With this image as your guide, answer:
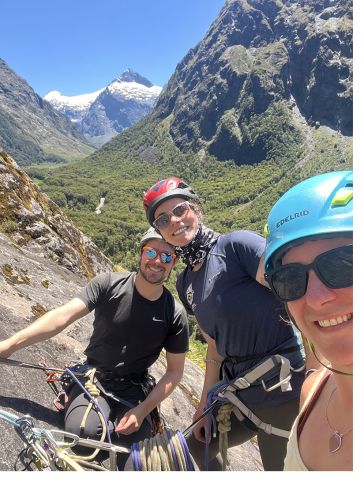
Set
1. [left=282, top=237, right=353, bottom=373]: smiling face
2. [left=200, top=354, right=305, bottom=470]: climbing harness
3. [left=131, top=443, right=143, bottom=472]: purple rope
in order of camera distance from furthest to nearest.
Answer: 1. [left=200, top=354, right=305, bottom=470]: climbing harness
2. [left=131, top=443, right=143, bottom=472]: purple rope
3. [left=282, top=237, right=353, bottom=373]: smiling face

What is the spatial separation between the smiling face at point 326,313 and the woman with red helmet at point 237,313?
1.23m

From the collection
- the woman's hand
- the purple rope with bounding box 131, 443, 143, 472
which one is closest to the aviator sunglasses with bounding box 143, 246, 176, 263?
the woman's hand

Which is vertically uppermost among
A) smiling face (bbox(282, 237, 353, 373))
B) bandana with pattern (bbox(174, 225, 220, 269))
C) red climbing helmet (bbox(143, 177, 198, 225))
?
red climbing helmet (bbox(143, 177, 198, 225))

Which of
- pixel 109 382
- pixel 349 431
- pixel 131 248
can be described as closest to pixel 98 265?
pixel 109 382

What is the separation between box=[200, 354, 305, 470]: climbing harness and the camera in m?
3.29

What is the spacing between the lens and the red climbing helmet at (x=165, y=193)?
377 cm

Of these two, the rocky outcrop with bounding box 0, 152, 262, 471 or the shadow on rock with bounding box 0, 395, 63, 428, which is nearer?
the shadow on rock with bounding box 0, 395, 63, 428

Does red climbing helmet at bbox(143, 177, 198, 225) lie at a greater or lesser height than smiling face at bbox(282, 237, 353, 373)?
greater

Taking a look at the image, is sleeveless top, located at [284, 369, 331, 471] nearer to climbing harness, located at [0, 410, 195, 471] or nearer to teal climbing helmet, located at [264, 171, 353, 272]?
teal climbing helmet, located at [264, 171, 353, 272]

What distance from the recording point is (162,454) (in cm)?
258

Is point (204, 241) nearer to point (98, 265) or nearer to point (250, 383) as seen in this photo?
point (250, 383)

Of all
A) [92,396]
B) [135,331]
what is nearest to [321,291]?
[135,331]

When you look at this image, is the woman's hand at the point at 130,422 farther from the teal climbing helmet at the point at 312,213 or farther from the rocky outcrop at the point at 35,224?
the rocky outcrop at the point at 35,224

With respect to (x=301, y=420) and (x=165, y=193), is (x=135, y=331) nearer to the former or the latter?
(x=165, y=193)
